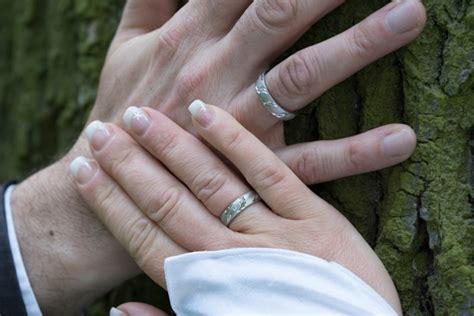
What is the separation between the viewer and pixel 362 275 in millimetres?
1214

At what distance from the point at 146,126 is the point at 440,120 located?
53 cm

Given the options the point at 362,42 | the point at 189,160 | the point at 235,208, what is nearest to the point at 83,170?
the point at 189,160

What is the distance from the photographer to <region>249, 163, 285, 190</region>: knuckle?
1263 mm

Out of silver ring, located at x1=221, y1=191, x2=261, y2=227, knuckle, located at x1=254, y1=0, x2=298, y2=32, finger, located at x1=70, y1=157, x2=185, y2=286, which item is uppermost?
knuckle, located at x1=254, y1=0, x2=298, y2=32

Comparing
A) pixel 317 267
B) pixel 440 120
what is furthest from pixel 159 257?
pixel 440 120

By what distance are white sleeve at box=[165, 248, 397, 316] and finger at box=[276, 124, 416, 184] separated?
0.61 feet

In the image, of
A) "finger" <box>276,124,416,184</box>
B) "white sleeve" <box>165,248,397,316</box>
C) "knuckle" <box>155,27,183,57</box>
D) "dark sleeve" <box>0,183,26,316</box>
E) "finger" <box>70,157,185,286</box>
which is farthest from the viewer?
"dark sleeve" <box>0,183,26,316</box>

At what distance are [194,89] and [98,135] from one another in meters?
0.21

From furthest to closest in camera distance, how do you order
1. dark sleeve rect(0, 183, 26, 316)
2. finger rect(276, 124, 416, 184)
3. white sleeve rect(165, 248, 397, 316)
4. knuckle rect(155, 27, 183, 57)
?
dark sleeve rect(0, 183, 26, 316) → knuckle rect(155, 27, 183, 57) → finger rect(276, 124, 416, 184) → white sleeve rect(165, 248, 397, 316)

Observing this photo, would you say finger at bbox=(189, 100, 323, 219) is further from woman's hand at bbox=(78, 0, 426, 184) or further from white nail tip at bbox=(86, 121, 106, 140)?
white nail tip at bbox=(86, 121, 106, 140)

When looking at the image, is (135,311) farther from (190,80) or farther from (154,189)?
(190,80)

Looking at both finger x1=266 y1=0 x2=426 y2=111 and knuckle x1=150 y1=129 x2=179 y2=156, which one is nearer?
finger x1=266 y1=0 x2=426 y2=111

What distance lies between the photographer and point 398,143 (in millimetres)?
1243

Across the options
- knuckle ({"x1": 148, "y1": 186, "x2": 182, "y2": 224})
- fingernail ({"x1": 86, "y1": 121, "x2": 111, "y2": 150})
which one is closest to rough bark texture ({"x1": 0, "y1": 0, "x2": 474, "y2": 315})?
knuckle ({"x1": 148, "y1": 186, "x2": 182, "y2": 224})
